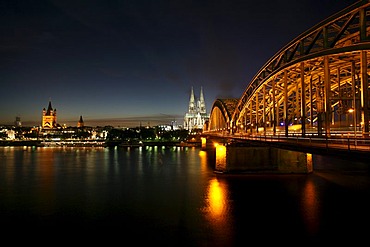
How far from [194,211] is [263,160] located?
18.2 m

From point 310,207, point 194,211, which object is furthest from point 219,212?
point 310,207

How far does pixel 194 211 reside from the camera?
27984mm

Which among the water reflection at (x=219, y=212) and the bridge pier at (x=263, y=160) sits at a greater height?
the bridge pier at (x=263, y=160)

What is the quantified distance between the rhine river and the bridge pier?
1.03m

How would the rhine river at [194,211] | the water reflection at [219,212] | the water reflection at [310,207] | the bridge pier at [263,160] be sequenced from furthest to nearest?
the bridge pier at [263,160]
the water reflection at [310,207]
the water reflection at [219,212]
the rhine river at [194,211]

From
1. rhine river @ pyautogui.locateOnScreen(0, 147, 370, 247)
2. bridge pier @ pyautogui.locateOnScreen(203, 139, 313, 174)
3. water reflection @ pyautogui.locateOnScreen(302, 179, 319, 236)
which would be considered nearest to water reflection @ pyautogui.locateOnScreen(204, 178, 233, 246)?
rhine river @ pyautogui.locateOnScreen(0, 147, 370, 247)

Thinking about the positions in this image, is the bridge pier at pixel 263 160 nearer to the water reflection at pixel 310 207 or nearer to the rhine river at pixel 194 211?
the rhine river at pixel 194 211

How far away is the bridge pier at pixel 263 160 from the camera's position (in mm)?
42812

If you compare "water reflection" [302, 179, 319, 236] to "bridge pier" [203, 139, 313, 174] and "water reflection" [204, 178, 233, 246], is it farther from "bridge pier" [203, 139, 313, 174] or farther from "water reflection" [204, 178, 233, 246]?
"water reflection" [204, 178, 233, 246]

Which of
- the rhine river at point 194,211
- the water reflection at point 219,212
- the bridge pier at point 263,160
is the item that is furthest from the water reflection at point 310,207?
the water reflection at point 219,212

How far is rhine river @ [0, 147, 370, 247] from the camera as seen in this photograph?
21.6 meters

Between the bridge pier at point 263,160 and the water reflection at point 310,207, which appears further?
the bridge pier at point 263,160

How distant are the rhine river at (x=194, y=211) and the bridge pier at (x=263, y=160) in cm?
103

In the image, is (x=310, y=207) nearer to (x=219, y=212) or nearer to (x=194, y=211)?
(x=219, y=212)
